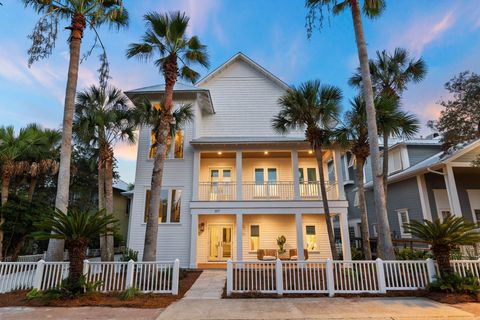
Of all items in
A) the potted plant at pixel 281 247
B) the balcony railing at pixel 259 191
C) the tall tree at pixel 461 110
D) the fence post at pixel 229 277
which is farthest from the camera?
the balcony railing at pixel 259 191

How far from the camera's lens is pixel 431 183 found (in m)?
13.9

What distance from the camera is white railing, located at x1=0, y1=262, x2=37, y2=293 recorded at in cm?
772

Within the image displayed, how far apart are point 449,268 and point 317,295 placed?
3.72 meters

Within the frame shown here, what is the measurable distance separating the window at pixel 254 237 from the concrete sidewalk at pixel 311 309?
7458 millimetres

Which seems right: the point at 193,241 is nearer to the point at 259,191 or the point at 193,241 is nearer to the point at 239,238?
the point at 239,238

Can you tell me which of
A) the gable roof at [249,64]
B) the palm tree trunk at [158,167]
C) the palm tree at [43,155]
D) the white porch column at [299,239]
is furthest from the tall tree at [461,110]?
the palm tree at [43,155]

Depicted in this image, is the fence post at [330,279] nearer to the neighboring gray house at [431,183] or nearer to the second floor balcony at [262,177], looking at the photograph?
the second floor balcony at [262,177]

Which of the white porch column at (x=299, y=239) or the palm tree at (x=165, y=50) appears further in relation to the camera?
the white porch column at (x=299, y=239)

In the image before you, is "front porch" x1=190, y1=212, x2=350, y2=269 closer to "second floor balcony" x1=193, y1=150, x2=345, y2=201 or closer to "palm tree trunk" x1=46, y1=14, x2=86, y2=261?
"second floor balcony" x1=193, y1=150, x2=345, y2=201

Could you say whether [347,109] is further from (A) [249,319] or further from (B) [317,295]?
(A) [249,319]

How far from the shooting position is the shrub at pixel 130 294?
686cm

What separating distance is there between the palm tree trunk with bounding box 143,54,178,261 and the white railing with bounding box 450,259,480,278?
936cm

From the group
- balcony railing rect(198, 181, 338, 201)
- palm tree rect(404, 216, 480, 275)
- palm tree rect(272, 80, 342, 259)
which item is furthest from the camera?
balcony railing rect(198, 181, 338, 201)

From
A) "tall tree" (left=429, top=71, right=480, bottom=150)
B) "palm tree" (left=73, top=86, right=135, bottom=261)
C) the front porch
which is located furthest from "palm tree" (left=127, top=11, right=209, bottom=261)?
"tall tree" (left=429, top=71, right=480, bottom=150)
